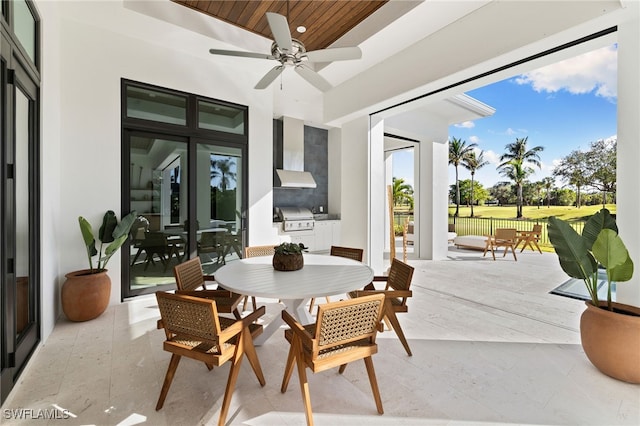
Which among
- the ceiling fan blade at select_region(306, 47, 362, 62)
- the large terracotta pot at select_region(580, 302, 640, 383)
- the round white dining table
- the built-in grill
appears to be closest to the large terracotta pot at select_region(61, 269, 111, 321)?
the round white dining table

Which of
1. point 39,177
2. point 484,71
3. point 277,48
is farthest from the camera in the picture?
point 484,71

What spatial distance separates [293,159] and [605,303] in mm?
6118

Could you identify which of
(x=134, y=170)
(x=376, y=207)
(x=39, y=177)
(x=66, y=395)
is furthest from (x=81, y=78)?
(x=376, y=207)

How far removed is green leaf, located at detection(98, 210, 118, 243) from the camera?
3.38m

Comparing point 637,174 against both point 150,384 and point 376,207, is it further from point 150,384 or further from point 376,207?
point 150,384

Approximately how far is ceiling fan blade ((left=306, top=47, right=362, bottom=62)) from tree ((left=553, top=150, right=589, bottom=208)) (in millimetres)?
6079

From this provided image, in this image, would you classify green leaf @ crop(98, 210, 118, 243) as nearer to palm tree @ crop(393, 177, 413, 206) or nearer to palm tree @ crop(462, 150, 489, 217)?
palm tree @ crop(393, 177, 413, 206)

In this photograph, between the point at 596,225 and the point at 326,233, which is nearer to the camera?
the point at 596,225

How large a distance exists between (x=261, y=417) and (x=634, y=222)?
3.03 m

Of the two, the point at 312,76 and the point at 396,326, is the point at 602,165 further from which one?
the point at 312,76

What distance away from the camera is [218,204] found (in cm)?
448

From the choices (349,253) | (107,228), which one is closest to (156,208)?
(107,228)

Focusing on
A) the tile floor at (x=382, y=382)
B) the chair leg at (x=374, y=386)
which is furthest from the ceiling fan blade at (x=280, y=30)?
the tile floor at (x=382, y=382)

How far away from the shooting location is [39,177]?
2.60 meters
